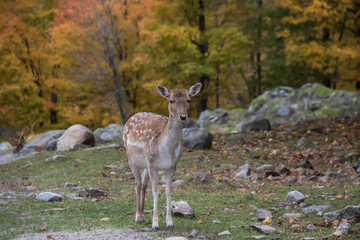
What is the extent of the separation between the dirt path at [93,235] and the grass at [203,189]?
0.25 meters

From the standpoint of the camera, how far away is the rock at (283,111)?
2501cm

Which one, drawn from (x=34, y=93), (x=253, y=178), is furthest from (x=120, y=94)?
(x=253, y=178)

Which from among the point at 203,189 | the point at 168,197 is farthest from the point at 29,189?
the point at 168,197

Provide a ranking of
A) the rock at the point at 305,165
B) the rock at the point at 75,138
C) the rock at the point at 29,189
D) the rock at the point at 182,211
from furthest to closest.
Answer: the rock at the point at 75,138 < the rock at the point at 305,165 < the rock at the point at 29,189 < the rock at the point at 182,211

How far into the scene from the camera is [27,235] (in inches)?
275

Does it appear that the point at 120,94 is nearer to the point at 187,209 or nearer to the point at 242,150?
the point at 242,150

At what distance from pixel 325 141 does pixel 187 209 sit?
1076 centimetres

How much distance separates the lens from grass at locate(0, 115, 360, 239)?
25.2 feet

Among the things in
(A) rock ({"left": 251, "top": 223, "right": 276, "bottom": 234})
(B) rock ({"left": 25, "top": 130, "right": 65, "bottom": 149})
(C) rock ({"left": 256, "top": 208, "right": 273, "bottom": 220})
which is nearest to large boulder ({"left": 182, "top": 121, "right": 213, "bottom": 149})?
(B) rock ({"left": 25, "top": 130, "right": 65, "bottom": 149})

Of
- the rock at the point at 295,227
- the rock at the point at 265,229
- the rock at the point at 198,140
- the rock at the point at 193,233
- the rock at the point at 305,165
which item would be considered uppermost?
the rock at the point at 193,233

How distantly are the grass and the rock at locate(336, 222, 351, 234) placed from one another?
5.0 inches

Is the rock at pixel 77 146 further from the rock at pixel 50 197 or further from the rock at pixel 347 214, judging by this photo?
the rock at pixel 347 214

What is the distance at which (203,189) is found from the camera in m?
11.4

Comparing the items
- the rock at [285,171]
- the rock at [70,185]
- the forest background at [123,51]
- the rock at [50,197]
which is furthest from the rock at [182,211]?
the forest background at [123,51]
